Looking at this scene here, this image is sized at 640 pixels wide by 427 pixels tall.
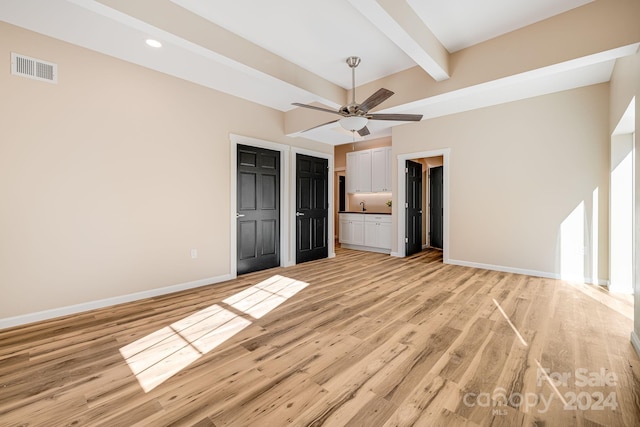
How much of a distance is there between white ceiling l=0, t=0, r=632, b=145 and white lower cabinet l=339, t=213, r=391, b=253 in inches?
124

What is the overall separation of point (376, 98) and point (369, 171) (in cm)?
412

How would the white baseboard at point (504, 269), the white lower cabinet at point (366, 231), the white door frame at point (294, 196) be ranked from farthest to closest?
1. the white lower cabinet at point (366, 231)
2. the white door frame at point (294, 196)
3. the white baseboard at point (504, 269)

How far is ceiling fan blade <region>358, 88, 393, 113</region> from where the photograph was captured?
284 centimetres

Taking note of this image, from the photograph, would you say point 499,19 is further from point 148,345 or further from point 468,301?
point 148,345

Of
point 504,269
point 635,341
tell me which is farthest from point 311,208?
point 635,341

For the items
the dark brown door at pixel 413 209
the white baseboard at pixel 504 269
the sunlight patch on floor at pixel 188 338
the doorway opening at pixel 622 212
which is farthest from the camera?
the dark brown door at pixel 413 209

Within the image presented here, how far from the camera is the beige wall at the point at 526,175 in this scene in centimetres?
391

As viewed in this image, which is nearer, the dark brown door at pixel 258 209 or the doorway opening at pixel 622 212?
the doorway opening at pixel 622 212

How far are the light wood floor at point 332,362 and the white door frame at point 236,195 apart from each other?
1088 millimetres

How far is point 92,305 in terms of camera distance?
3.04 meters

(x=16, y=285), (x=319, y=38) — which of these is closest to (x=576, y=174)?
(x=319, y=38)

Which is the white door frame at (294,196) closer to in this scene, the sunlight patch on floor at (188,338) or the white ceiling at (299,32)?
the white ceiling at (299,32)

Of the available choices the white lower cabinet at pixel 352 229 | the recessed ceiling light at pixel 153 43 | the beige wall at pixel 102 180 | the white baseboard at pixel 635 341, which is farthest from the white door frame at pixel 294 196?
the white baseboard at pixel 635 341

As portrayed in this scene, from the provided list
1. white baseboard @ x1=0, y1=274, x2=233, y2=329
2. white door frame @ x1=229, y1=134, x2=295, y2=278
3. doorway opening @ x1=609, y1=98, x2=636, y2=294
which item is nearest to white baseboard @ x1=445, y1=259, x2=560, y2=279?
doorway opening @ x1=609, y1=98, x2=636, y2=294
